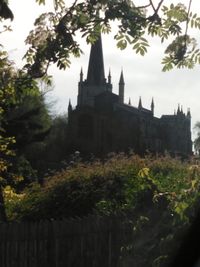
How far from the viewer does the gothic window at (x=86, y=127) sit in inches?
4011

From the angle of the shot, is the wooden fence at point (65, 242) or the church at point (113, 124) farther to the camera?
the church at point (113, 124)

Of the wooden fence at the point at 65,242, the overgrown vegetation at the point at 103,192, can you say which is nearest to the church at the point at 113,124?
the overgrown vegetation at the point at 103,192

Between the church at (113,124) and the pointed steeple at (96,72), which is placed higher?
the pointed steeple at (96,72)

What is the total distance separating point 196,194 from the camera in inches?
262

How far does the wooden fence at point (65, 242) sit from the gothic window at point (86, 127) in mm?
88145

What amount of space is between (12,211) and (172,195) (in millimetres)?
10016

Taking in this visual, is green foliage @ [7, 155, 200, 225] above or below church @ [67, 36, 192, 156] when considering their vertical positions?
below

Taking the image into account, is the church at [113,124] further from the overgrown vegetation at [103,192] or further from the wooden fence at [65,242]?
the wooden fence at [65,242]

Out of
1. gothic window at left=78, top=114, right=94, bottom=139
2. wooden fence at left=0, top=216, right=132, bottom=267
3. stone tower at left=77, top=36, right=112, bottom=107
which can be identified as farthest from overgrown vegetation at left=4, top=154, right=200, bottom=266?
stone tower at left=77, top=36, right=112, bottom=107

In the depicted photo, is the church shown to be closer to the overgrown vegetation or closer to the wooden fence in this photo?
the overgrown vegetation

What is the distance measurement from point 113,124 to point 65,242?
295 ft

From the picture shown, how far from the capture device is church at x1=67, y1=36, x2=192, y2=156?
3627 inches

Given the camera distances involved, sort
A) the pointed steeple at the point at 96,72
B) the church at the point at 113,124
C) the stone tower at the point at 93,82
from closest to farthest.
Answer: the church at the point at 113,124 → the pointed steeple at the point at 96,72 → the stone tower at the point at 93,82

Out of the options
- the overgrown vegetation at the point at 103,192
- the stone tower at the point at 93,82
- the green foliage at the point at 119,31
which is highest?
the stone tower at the point at 93,82
